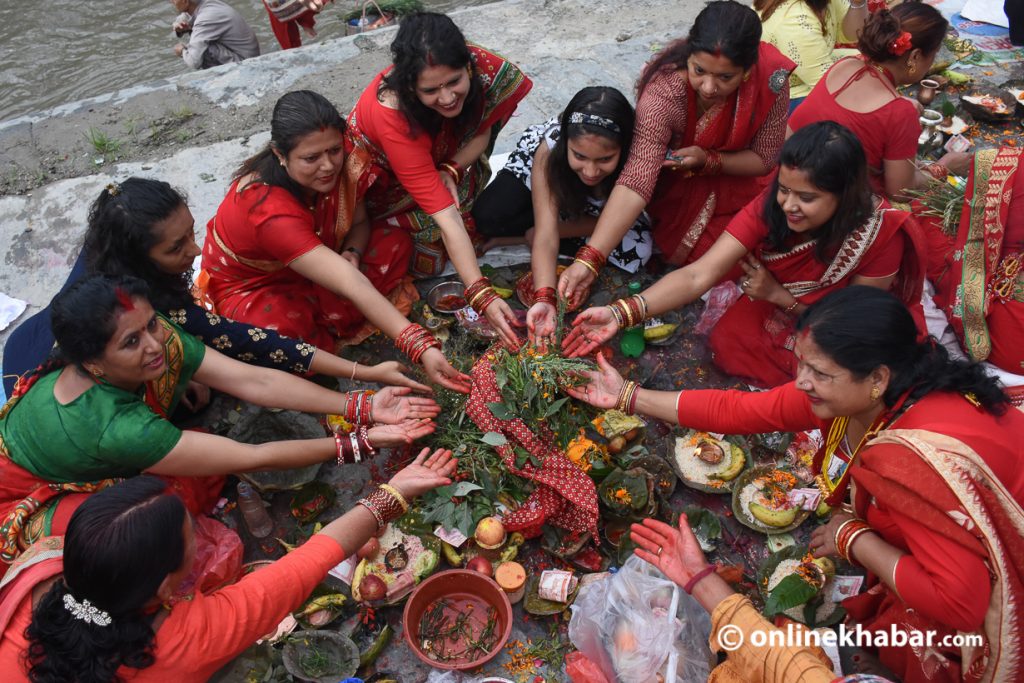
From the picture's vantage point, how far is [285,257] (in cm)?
336

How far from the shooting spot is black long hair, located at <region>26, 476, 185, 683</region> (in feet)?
6.35

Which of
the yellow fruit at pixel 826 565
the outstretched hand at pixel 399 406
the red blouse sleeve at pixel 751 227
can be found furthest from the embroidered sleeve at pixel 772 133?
the outstretched hand at pixel 399 406

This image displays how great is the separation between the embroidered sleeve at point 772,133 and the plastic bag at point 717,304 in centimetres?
66

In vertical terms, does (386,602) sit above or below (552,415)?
below

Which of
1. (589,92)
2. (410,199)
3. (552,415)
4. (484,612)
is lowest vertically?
(484,612)

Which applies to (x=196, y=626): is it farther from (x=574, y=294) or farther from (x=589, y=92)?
(x=589, y=92)

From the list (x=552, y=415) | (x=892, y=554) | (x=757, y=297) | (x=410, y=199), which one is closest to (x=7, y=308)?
(x=410, y=199)

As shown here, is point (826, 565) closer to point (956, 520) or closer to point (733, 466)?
point (733, 466)

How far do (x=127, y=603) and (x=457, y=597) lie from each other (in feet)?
4.04

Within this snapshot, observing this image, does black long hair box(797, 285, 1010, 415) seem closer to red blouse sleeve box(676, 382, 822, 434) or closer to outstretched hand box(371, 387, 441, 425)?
red blouse sleeve box(676, 382, 822, 434)

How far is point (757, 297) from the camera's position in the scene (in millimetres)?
3486

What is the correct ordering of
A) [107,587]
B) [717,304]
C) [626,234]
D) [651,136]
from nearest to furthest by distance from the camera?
1. [107,587]
2. [651,136]
3. [717,304]
4. [626,234]

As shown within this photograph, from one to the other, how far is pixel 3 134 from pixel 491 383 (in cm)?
438

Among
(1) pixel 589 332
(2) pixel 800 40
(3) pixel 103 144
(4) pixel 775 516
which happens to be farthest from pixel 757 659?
(3) pixel 103 144
